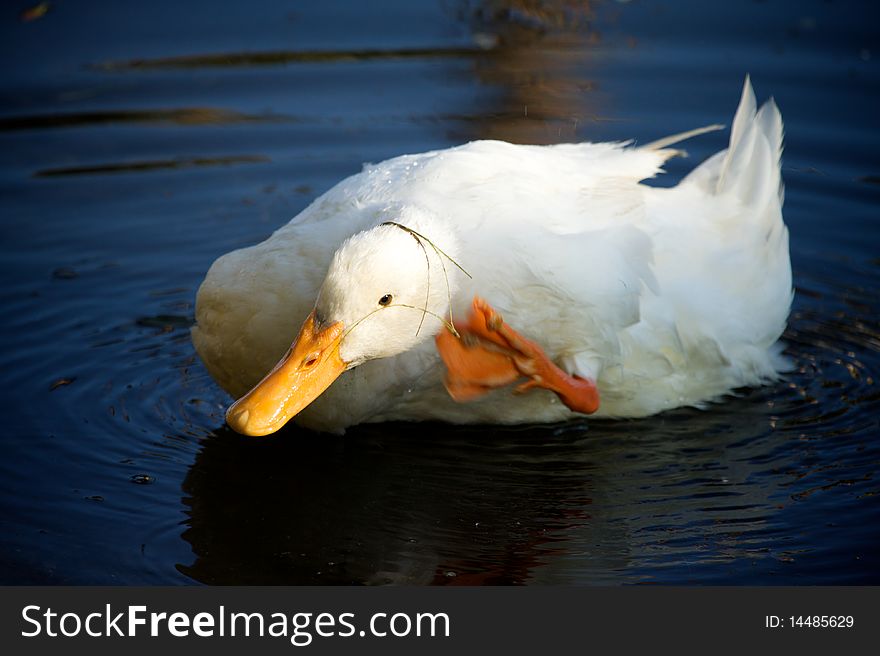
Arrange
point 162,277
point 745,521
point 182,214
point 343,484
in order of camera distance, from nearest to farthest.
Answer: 1. point 745,521
2. point 343,484
3. point 162,277
4. point 182,214

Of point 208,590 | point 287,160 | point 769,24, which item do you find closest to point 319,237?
point 208,590

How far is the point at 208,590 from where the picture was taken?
4.32 meters

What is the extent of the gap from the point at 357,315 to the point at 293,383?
12.7 inches

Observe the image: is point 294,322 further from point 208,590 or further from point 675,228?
point 675,228

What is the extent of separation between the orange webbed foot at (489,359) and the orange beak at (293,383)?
463 millimetres

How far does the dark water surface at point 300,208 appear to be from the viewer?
4613 mm

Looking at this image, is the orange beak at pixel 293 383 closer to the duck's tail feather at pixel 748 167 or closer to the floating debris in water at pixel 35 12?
the duck's tail feather at pixel 748 167

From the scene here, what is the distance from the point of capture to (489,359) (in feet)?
15.6

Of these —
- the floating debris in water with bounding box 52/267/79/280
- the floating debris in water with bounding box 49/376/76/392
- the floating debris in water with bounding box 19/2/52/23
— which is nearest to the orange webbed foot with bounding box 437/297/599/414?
the floating debris in water with bounding box 49/376/76/392

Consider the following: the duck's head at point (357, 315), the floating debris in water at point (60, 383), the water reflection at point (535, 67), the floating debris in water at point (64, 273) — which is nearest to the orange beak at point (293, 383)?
the duck's head at point (357, 315)

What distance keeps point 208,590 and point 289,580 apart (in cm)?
28

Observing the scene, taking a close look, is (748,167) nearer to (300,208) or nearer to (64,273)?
(300,208)

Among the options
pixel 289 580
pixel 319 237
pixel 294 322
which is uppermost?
pixel 319 237

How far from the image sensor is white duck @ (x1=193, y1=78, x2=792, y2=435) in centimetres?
442
